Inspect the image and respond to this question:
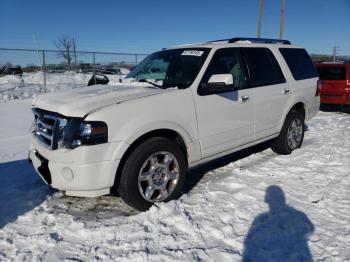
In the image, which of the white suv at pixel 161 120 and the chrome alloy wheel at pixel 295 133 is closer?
the white suv at pixel 161 120

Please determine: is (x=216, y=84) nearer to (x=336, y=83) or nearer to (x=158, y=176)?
(x=158, y=176)

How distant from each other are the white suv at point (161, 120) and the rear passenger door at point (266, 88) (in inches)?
0.6

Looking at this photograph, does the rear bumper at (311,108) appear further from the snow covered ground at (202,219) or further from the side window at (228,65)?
the side window at (228,65)

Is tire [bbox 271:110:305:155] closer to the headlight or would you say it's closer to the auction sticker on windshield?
the auction sticker on windshield

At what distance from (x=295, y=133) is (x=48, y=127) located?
439 cm

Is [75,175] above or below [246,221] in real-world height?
above

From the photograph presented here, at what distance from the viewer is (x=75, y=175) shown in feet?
10.9

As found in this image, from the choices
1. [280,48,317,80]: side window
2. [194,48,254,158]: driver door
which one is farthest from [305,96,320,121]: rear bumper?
[194,48,254,158]: driver door

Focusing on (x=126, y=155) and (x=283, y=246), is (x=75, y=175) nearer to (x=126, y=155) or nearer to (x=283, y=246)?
(x=126, y=155)

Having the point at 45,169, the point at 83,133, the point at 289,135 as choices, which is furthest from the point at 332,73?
the point at 45,169

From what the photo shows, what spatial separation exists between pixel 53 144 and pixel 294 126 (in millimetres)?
4316

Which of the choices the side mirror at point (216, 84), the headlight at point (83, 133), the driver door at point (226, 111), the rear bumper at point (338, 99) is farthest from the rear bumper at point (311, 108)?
the rear bumper at point (338, 99)

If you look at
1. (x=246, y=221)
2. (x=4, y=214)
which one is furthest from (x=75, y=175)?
(x=246, y=221)

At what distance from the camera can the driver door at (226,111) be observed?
4.17 m
